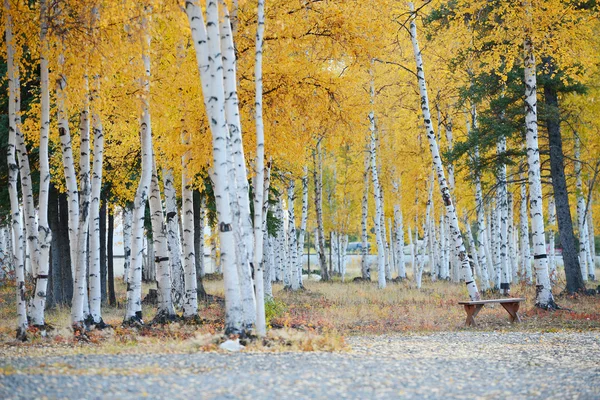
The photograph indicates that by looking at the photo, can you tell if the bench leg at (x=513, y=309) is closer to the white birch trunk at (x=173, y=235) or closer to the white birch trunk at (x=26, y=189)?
the white birch trunk at (x=173, y=235)

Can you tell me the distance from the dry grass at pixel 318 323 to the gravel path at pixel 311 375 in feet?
3.25

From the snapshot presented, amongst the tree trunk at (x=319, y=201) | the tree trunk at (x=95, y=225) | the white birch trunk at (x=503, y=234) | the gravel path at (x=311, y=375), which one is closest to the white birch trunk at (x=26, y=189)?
the tree trunk at (x=95, y=225)

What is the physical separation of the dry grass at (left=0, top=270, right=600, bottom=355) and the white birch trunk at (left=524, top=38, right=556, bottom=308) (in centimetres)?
53

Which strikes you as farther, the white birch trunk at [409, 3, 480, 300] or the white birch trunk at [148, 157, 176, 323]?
the white birch trunk at [409, 3, 480, 300]

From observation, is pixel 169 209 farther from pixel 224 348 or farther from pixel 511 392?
pixel 511 392

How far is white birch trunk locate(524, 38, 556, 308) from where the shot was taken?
15.4 metres

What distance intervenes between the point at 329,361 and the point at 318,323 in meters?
6.55

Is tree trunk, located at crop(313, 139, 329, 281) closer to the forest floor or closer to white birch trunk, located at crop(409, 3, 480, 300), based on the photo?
white birch trunk, located at crop(409, 3, 480, 300)

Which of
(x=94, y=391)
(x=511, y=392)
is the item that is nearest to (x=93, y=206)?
(x=94, y=391)

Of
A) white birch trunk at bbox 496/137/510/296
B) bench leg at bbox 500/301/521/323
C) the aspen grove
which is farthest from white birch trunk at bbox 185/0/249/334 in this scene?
white birch trunk at bbox 496/137/510/296

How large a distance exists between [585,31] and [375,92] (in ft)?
36.5

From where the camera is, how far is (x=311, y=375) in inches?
278

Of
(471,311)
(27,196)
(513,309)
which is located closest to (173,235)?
(27,196)

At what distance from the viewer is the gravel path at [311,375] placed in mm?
6195
